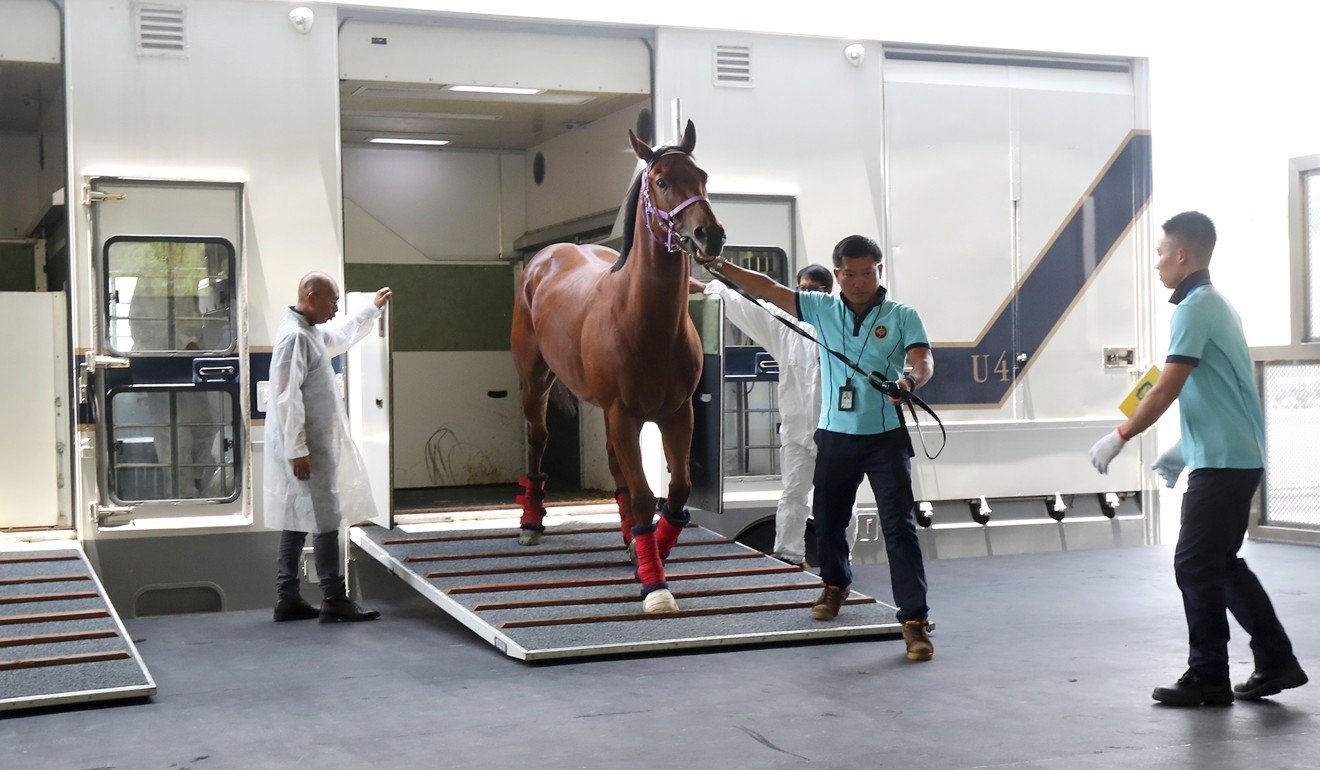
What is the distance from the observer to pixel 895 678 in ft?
16.4

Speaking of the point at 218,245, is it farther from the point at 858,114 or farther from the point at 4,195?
the point at 858,114

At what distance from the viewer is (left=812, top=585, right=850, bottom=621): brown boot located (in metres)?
5.75

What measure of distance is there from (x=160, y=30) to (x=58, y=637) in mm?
3075

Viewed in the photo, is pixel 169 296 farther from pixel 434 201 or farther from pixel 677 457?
pixel 434 201

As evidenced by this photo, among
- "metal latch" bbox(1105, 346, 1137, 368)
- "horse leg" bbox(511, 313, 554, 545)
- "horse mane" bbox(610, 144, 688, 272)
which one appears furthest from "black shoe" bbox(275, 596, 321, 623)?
"metal latch" bbox(1105, 346, 1137, 368)

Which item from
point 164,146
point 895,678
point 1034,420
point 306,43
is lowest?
point 895,678

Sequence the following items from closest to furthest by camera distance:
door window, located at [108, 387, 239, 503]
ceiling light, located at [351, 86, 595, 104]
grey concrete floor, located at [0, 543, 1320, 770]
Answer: grey concrete floor, located at [0, 543, 1320, 770], door window, located at [108, 387, 239, 503], ceiling light, located at [351, 86, 595, 104]

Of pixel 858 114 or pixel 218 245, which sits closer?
pixel 218 245

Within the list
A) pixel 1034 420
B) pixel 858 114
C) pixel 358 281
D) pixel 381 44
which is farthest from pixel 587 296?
pixel 358 281

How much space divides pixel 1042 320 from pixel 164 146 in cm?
507

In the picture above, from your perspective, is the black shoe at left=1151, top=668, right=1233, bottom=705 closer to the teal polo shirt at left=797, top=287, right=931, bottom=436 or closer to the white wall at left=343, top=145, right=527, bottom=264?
the teal polo shirt at left=797, top=287, right=931, bottom=436

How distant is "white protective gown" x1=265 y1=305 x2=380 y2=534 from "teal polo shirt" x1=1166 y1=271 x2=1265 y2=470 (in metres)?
3.80

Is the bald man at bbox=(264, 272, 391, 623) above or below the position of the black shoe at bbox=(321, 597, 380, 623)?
above

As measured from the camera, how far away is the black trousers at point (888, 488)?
5.28 meters
